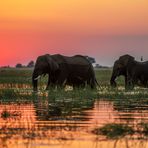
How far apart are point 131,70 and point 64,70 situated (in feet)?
15.1

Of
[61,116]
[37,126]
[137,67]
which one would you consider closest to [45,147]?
[37,126]

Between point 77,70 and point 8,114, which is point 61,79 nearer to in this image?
point 77,70

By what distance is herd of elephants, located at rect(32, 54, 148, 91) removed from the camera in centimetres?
2836

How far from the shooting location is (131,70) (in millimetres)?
32312

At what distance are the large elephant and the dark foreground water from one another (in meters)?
9.64

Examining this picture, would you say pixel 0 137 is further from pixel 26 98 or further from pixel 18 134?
pixel 26 98

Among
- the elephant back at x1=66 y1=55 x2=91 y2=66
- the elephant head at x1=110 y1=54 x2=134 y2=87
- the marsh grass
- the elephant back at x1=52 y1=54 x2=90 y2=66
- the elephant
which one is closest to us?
the marsh grass

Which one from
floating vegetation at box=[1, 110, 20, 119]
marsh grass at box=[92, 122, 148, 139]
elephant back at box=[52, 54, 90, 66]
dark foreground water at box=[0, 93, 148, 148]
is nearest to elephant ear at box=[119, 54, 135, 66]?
elephant back at box=[52, 54, 90, 66]

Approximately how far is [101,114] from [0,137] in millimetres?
4631

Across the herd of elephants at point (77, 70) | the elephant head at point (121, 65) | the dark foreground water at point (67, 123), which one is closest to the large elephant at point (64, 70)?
the herd of elephants at point (77, 70)

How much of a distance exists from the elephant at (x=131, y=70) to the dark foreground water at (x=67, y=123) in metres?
13.2

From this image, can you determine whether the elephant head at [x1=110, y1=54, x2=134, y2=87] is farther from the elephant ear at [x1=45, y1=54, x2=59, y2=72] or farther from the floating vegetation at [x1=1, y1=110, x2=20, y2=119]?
the floating vegetation at [x1=1, y1=110, x2=20, y2=119]

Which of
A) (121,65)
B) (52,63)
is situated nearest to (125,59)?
(121,65)

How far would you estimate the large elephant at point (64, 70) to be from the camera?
28286mm
